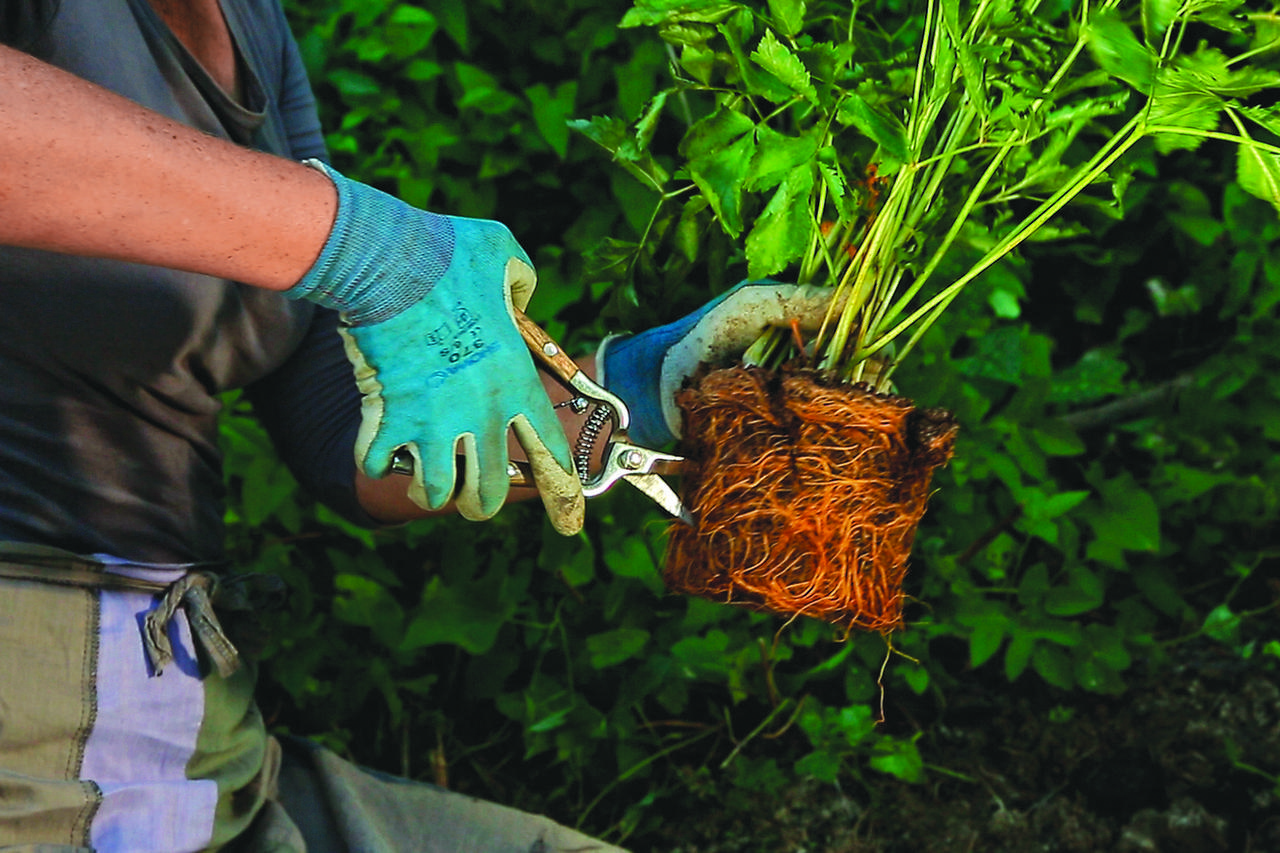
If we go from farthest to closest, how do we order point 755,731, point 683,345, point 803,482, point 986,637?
1. point 755,731
2. point 986,637
3. point 683,345
4. point 803,482

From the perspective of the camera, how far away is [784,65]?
906mm

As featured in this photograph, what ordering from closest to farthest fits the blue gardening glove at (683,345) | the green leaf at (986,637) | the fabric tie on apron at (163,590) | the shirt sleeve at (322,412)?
the fabric tie on apron at (163,590)
the blue gardening glove at (683,345)
the shirt sleeve at (322,412)
the green leaf at (986,637)

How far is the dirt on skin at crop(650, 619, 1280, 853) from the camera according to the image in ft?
5.10

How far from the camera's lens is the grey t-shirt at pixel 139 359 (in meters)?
0.98

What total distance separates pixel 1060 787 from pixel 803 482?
908 millimetres

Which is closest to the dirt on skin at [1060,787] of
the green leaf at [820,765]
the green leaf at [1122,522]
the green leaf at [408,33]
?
the green leaf at [820,765]

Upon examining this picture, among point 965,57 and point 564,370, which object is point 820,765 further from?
point 965,57

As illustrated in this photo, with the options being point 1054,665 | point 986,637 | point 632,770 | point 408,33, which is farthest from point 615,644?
point 408,33

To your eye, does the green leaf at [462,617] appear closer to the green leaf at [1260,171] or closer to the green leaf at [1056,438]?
the green leaf at [1056,438]

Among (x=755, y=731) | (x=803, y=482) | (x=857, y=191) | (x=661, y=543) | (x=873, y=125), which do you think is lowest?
(x=755, y=731)

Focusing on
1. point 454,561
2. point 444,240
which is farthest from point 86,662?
point 454,561

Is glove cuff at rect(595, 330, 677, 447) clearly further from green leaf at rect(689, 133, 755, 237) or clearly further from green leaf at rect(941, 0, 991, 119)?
green leaf at rect(941, 0, 991, 119)

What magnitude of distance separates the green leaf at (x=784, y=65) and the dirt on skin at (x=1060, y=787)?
106cm

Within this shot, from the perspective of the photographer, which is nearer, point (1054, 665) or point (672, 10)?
point (672, 10)
